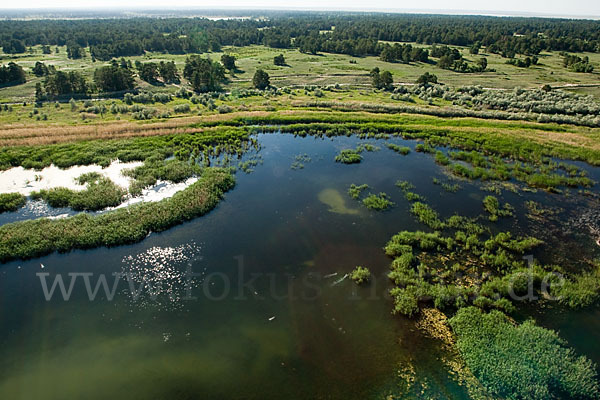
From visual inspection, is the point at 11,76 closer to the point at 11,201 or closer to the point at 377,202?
the point at 11,201

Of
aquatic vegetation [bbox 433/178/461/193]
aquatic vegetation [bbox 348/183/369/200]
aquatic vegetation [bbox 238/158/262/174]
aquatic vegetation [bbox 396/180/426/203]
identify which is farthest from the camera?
aquatic vegetation [bbox 238/158/262/174]

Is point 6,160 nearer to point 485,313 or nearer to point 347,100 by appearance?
point 485,313

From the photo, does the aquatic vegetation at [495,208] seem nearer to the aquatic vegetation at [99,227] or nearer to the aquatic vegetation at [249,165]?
the aquatic vegetation at [249,165]

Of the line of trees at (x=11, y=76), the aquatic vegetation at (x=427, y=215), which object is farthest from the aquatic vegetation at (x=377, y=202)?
the line of trees at (x=11, y=76)

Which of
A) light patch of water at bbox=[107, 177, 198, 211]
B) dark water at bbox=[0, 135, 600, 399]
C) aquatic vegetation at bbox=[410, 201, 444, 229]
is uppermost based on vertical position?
light patch of water at bbox=[107, 177, 198, 211]

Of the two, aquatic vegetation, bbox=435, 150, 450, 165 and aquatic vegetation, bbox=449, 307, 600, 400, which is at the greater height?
aquatic vegetation, bbox=435, 150, 450, 165

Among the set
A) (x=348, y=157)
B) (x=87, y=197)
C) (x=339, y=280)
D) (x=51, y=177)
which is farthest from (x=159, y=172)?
(x=339, y=280)

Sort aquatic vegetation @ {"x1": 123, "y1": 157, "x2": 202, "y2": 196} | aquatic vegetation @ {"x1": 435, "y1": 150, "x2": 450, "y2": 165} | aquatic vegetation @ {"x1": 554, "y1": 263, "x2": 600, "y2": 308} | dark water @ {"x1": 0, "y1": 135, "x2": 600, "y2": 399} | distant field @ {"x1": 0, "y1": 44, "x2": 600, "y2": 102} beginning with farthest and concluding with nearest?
distant field @ {"x1": 0, "y1": 44, "x2": 600, "y2": 102} < aquatic vegetation @ {"x1": 435, "y1": 150, "x2": 450, "y2": 165} < aquatic vegetation @ {"x1": 123, "y1": 157, "x2": 202, "y2": 196} < aquatic vegetation @ {"x1": 554, "y1": 263, "x2": 600, "y2": 308} < dark water @ {"x1": 0, "y1": 135, "x2": 600, "y2": 399}

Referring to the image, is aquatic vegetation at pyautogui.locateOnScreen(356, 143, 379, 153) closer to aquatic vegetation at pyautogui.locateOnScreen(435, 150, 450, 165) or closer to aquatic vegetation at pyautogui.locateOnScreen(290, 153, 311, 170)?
aquatic vegetation at pyautogui.locateOnScreen(290, 153, 311, 170)

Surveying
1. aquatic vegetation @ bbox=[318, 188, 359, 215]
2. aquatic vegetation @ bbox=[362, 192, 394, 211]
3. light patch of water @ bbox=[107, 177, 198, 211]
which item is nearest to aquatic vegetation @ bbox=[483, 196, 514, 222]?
aquatic vegetation @ bbox=[362, 192, 394, 211]
